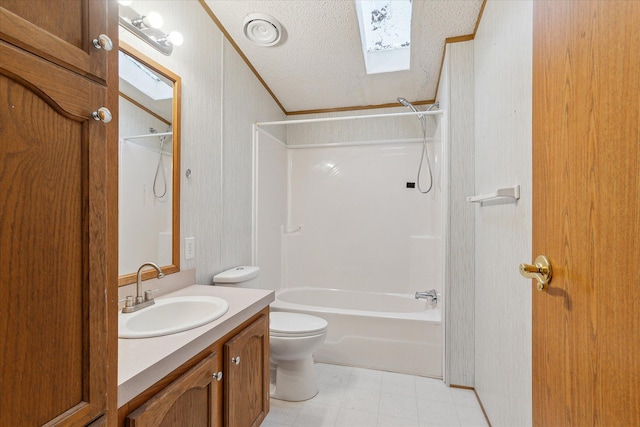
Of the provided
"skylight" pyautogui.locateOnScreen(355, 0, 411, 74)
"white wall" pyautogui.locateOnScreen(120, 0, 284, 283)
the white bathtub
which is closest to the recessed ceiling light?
"white wall" pyautogui.locateOnScreen(120, 0, 284, 283)

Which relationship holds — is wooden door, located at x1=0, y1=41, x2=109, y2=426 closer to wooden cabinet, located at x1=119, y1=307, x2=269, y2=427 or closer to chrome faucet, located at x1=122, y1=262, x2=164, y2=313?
wooden cabinet, located at x1=119, y1=307, x2=269, y2=427

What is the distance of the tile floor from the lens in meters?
1.62

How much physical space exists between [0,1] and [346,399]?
2152 millimetres

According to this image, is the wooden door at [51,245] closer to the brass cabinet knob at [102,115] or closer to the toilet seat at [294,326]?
the brass cabinet knob at [102,115]

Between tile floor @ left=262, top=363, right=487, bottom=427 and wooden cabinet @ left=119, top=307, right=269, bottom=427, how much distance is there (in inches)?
15.2

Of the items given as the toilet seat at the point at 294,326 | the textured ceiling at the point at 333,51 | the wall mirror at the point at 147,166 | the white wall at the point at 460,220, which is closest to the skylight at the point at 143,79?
the wall mirror at the point at 147,166

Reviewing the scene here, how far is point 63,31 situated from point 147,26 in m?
0.98

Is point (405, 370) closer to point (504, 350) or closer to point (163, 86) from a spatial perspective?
point (504, 350)

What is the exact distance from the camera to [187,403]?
892 mm

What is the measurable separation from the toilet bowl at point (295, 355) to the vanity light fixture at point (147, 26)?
5.35ft

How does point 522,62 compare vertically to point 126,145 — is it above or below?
above

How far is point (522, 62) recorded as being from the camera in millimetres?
1098

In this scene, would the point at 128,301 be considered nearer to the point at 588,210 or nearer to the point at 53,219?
the point at 53,219

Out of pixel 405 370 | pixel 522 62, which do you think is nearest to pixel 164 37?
pixel 522 62
